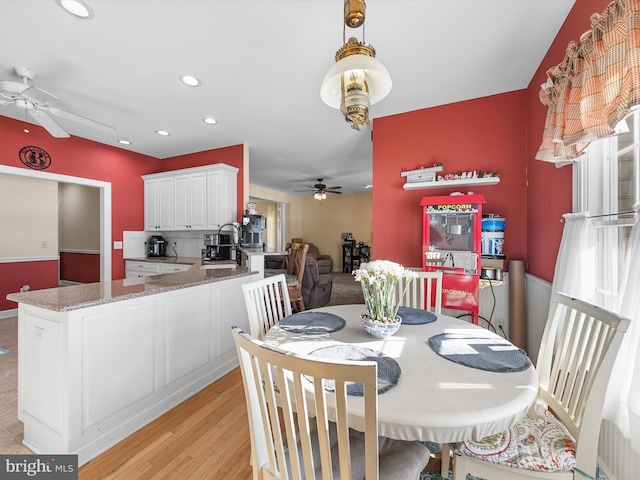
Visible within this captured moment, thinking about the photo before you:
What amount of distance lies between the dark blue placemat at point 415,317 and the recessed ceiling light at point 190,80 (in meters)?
2.57

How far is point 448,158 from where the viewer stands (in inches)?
114

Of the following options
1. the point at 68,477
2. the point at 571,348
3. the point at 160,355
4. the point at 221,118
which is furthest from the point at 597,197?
the point at 221,118

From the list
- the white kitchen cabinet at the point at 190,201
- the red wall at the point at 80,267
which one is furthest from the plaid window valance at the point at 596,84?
the red wall at the point at 80,267

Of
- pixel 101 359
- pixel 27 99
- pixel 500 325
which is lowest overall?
pixel 500 325

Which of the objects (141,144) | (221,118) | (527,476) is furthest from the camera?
(141,144)

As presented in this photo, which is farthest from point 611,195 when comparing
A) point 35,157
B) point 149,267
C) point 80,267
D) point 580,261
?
point 80,267

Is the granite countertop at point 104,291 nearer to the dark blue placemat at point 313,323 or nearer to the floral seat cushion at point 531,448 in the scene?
the dark blue placemat at point 313,323

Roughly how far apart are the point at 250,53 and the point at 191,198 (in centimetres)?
272

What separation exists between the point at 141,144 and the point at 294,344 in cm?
430

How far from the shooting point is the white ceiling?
170 cm

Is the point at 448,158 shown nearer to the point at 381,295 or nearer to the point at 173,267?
the point at 381,295

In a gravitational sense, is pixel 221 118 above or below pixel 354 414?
above

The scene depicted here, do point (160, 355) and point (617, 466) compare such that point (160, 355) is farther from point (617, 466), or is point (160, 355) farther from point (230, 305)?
point (617, 466)

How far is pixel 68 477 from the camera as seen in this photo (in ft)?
4.64
